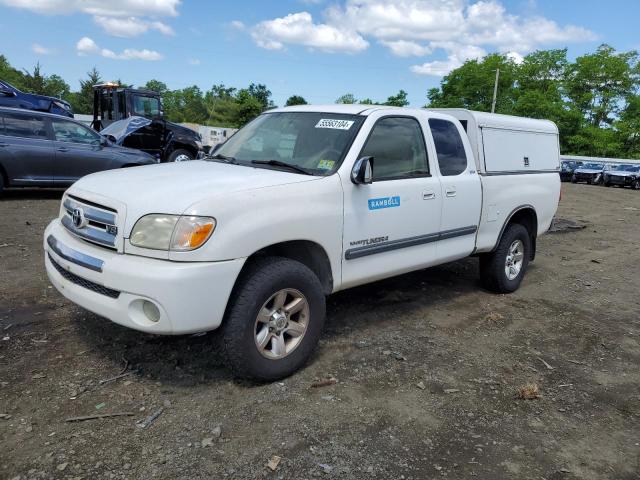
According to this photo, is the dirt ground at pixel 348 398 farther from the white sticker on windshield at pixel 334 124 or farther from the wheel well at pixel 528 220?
the white sticker on windshield at pixel 334 124

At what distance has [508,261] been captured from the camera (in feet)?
19.6

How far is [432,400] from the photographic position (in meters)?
3.50

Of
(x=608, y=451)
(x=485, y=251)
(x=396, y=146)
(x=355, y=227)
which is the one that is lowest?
(x=608, y=451)

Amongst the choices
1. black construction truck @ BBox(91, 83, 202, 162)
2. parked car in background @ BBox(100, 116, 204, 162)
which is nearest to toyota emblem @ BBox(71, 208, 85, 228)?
black construction truck @ BBox(91, 83, 202, 162)

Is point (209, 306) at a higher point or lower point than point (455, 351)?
higher

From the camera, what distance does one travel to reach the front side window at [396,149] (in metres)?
4.17

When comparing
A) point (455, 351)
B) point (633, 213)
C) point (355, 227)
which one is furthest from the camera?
point (633, 213)

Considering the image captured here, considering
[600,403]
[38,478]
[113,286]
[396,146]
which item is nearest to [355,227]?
[396,146]

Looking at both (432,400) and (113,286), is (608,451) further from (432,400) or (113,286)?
(113,286)

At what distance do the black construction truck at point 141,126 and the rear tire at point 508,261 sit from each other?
23.9 ft

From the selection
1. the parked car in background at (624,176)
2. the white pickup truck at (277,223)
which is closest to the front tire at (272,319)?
the white pickup truck at (277,223)

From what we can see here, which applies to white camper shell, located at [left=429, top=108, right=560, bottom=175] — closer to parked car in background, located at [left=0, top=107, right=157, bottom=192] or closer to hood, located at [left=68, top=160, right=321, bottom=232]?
hood, located at [left=68, top=160, right=321, bottom=232]

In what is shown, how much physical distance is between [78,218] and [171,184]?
2.15 feet

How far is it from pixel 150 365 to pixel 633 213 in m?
16.1
